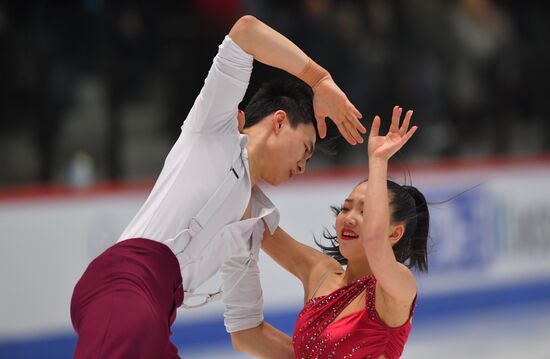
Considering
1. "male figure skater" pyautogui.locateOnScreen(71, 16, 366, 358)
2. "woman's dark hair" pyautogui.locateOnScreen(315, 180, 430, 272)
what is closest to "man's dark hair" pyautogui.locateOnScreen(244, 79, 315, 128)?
"male figure skater" pyautogui.locateOnScreen(71, 16, 366, 358)

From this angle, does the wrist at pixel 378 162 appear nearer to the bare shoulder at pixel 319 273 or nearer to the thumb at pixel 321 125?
the thumb at pixel 321 125

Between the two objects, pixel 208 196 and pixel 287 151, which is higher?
pixel 287 151

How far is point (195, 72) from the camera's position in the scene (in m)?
7.48

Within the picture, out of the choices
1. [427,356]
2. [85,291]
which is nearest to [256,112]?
[85,291]

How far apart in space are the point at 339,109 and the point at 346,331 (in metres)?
0.70

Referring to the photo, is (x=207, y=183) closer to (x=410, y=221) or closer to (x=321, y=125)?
(x=321, y=125)

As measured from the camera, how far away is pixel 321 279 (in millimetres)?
3359

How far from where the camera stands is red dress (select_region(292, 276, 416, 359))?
3023 mm

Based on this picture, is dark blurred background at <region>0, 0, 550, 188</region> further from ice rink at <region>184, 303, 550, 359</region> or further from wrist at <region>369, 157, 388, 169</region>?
wrist at <region>369, 157, 388, 169</region>

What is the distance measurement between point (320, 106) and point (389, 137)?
0.87ft

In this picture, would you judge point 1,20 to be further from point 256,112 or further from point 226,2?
point 256,112

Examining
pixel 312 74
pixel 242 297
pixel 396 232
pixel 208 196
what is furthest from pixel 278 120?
pixel 242 297

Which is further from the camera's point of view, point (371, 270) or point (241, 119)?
point (241, 119)

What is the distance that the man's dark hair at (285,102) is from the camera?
3.24 meters
